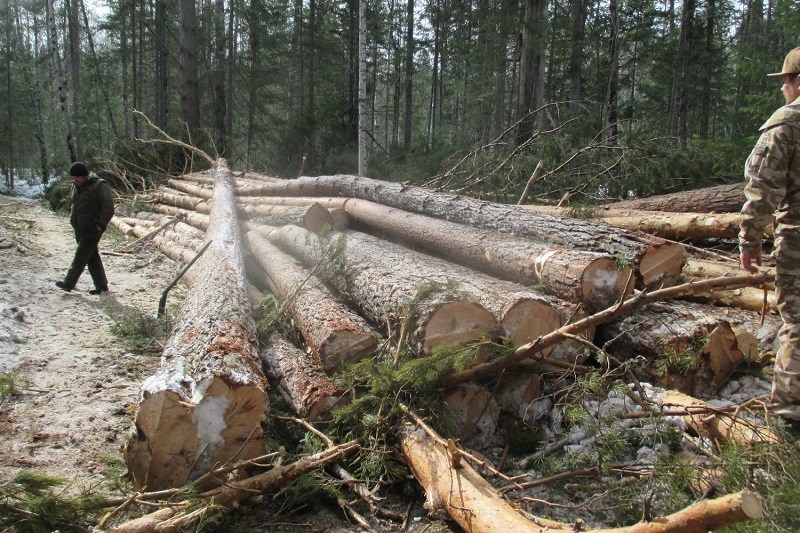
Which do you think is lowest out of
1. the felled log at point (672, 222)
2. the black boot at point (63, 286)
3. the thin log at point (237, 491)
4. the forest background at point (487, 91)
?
the thin log at point (237, 491)

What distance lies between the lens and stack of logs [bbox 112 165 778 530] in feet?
9.77

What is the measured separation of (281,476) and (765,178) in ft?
11.3

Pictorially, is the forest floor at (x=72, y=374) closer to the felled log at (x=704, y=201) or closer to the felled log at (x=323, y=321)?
the felled log at (x=323, y=321)

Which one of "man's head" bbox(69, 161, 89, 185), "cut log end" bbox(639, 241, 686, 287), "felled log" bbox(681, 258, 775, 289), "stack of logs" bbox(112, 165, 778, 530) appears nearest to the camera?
"stack of logs" bbox(112, 165, 778, 530)

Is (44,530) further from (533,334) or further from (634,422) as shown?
(634,422)

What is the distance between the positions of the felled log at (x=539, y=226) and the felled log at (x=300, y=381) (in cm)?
218

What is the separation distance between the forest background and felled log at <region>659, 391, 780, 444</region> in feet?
16.0

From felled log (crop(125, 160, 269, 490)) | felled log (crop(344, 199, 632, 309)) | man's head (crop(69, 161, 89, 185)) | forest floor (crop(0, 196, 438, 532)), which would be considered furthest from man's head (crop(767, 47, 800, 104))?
man's head (crop(69, 161, 89, 185))

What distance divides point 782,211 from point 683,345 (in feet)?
3.49

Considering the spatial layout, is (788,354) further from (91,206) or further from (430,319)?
(91,206)

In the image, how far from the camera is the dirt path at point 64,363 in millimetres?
3443

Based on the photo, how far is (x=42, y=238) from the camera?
32.6 ft

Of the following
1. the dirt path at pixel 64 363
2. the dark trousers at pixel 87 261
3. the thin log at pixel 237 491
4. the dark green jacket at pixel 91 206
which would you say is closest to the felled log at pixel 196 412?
the thin log at pixel 237 491

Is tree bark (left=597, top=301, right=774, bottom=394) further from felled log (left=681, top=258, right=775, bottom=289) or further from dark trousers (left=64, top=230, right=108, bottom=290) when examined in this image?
dark trousers (left=64, top=230, right=108, bottom=290)
